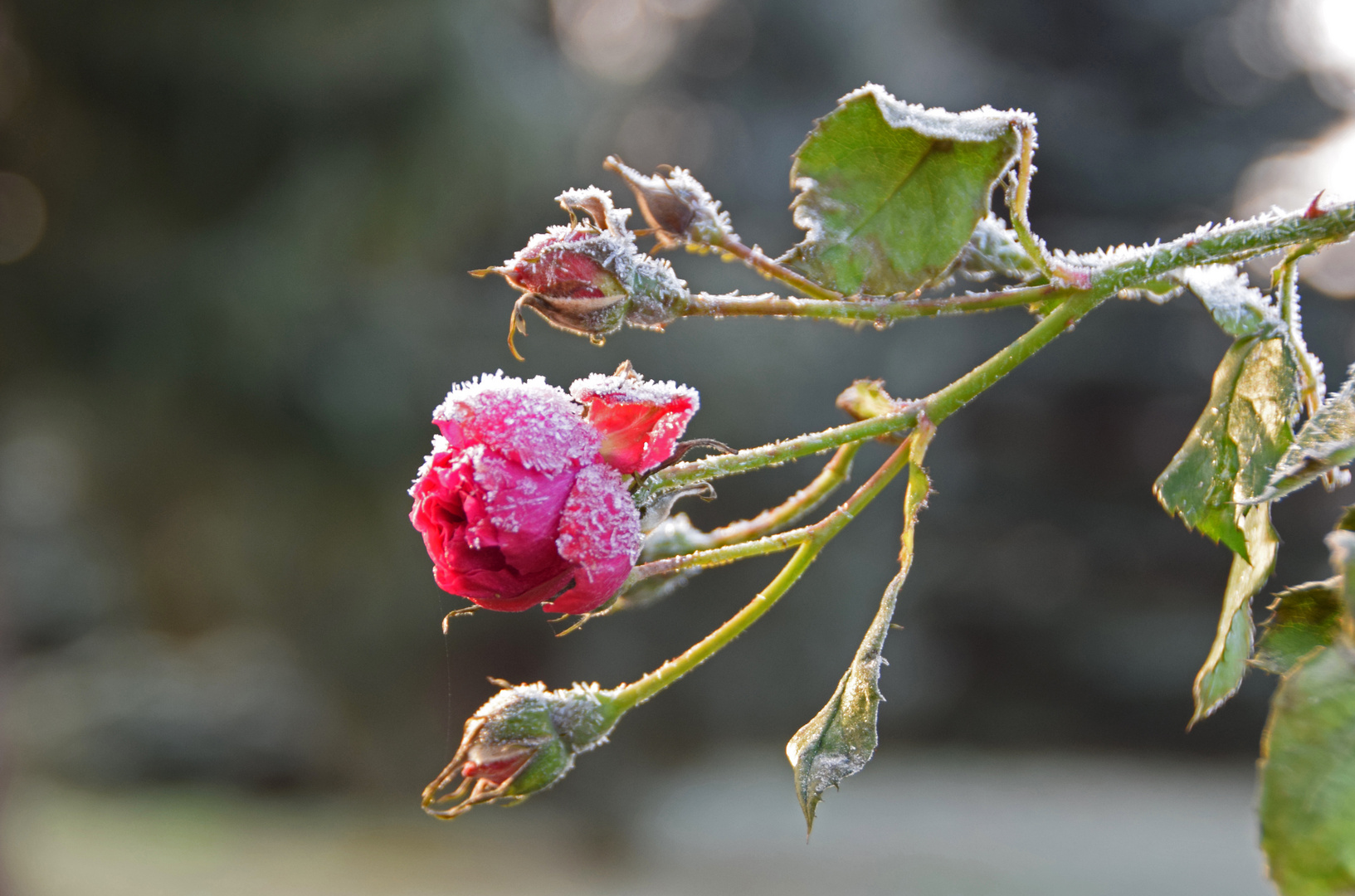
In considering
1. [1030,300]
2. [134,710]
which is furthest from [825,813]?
[1030,300]

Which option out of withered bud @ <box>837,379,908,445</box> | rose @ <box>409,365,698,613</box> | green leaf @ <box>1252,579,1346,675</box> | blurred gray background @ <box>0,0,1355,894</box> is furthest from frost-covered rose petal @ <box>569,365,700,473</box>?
blurred gray background @ <box>0,0,1355,894</box>

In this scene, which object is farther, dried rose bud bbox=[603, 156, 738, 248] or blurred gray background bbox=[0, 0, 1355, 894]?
blurred gray background bbox=[0, 0, 1355, 894]

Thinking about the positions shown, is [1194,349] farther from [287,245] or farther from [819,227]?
[819,227]

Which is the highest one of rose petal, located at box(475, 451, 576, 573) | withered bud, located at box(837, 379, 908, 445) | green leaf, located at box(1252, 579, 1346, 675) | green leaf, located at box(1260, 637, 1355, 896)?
withered bud, located at box(837, 379, 908, 445)

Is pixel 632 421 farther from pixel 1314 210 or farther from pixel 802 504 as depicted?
pixel 1314 210

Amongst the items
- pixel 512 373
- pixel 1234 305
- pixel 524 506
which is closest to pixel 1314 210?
pixel 1234 305

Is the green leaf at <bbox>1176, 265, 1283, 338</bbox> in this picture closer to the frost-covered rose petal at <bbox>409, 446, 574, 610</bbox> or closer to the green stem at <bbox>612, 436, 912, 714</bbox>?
the green stem at <bbox>612, 436, 912, 714</bbox>
